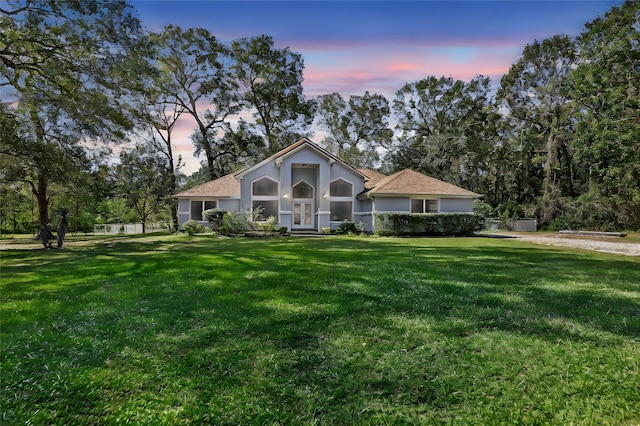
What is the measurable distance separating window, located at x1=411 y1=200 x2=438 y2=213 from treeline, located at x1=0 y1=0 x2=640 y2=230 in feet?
28.6

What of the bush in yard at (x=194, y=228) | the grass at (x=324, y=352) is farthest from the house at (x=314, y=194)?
the grass at (x=324, y=352)

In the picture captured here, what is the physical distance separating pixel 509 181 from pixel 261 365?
4274 cm

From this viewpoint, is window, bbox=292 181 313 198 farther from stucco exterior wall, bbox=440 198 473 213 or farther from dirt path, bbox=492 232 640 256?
dirt path, bbox=492 232 640 256

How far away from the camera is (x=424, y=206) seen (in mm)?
28297

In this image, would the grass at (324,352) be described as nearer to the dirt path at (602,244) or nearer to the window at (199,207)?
the dirt path at (602,244)

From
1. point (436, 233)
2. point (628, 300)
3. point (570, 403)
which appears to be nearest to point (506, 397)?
point (570, 403)

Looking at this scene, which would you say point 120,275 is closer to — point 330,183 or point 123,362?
point 123,362

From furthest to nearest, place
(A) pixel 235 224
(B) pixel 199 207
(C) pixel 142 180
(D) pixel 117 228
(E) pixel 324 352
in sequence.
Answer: (C) pixel 142 180, (D) pixel 117 228, (B) pixel 199 207, (A) pixel 235 224, (E) pixel 324 352

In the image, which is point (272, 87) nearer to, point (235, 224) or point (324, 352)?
point (235, 224)

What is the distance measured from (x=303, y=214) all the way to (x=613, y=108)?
79.0ft

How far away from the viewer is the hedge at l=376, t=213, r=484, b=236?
23812mm

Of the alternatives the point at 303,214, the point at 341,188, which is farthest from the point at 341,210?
the point at 303,214

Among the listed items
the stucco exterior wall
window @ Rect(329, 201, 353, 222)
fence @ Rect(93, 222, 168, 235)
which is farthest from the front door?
fence @ Rect(93, 222, 168, 235)

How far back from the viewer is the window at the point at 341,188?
29548mm
